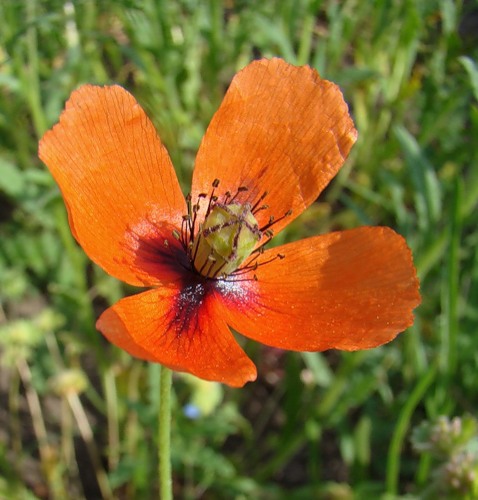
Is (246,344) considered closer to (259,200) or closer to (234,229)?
(259,200)

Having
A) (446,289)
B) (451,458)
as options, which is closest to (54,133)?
(451,458)

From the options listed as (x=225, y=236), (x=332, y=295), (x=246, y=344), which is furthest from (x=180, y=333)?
(x=246, y=344)

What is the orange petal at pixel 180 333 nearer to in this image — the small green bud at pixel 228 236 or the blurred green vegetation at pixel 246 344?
the small green bud at pixel 228 236

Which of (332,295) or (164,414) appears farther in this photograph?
(332,295)

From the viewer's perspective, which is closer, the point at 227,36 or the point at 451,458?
the point at 451,458

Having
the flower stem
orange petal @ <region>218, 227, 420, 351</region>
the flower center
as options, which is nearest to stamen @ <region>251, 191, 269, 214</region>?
the flower center

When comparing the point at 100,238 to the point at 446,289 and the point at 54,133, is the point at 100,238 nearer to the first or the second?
the point at 54,133

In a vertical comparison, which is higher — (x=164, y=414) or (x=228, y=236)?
(x=228, y=236)
